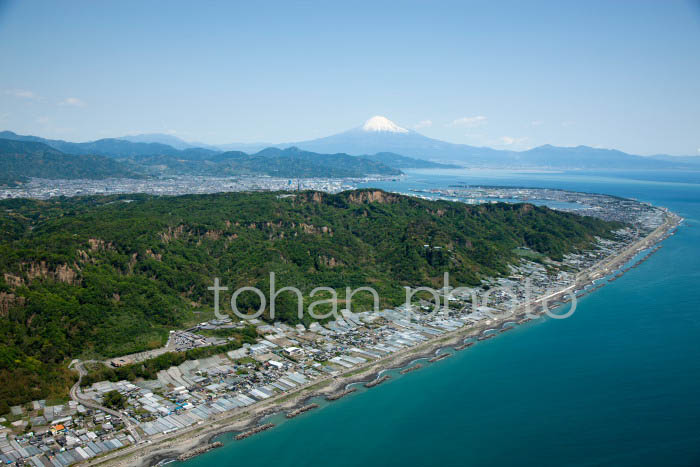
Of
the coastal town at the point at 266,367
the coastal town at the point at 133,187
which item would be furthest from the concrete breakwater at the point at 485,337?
the coastal town at the point at 133,187

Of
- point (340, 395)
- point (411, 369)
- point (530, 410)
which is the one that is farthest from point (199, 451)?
point (530, 410)

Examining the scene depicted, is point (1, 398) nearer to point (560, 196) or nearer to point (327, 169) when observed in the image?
point (560, 196)

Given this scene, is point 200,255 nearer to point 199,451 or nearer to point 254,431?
point 254,431

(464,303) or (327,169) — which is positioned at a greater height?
(327,169)

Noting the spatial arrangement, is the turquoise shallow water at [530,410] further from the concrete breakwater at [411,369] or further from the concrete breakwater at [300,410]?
the concrete breakwater at [411,369]

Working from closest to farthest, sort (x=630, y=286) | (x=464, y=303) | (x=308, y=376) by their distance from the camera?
(x=308, y=376)
(x=464, y=303)
(x=630, y=286)

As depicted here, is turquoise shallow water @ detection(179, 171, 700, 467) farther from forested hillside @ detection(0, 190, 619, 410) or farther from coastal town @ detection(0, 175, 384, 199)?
coastal town @ detection(0, 175, 384, 199)

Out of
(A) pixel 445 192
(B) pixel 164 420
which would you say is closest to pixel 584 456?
(B) pixel 164 420
